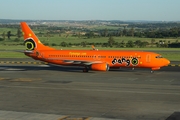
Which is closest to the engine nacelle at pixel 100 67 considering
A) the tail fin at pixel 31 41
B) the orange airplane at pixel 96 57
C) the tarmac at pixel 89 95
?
the orange airplane at pixel 96 57

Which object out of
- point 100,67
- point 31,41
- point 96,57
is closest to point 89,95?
point 100,67

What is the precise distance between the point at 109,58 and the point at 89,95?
68.8ft

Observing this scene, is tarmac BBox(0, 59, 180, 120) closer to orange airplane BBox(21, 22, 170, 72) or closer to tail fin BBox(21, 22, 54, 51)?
orange airplane BBox(21, 22, 170, 72)

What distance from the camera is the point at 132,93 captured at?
37531 mm

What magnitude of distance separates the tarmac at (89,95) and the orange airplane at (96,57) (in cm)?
128

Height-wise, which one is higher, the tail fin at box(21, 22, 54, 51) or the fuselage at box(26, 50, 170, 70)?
the tail fin at box(21, 22, 54, 51)

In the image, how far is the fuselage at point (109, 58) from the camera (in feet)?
182

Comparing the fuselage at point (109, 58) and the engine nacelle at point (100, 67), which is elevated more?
the fuselage at point (109, 58)

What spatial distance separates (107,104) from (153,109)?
13.8 feet

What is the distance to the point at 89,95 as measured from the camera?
3653 cm

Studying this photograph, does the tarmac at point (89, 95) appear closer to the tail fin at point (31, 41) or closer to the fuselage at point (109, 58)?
the fuselage at point (109, 58)

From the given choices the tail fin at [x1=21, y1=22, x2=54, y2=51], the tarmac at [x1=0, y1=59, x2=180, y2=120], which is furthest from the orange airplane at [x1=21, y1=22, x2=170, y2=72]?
the tarmac at [x1=0, y1=59, x2=180, y2=120]

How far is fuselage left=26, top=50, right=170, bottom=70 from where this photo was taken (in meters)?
55.4

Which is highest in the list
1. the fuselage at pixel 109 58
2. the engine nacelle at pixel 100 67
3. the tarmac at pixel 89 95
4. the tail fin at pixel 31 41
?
the tail fin at pixel 31 41
